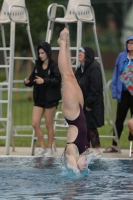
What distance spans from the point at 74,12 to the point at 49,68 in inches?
46.7

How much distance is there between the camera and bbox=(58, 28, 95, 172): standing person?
8602mm

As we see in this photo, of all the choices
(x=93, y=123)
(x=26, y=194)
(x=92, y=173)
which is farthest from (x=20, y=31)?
(x=26, y=194)

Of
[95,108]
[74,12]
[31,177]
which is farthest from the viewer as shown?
[74,12]

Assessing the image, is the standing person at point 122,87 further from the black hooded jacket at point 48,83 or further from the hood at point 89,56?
the black hooded jacket at point 48,83

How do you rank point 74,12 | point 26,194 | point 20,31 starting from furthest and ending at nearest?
point 20,31, point 74,12, point 26,194

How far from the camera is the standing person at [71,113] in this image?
8602mm

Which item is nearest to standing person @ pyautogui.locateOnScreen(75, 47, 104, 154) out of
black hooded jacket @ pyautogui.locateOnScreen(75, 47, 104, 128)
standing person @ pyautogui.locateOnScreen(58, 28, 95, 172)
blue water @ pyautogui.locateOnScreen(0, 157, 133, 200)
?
black hooded jacket @ pyautogui.locateOnScreen(75, 47, 104, 128)

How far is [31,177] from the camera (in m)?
8.43

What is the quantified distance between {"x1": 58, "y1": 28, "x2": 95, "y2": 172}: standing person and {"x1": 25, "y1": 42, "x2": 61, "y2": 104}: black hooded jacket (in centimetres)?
217

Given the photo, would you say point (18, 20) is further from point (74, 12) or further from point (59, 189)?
point (59, 189)

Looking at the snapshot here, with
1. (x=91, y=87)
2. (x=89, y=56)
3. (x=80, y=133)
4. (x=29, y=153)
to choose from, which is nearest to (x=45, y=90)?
(x=91, y=87)

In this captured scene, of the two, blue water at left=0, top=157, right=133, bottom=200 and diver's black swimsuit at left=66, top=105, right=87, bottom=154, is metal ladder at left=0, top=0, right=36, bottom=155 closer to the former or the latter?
blue water at left=0, top=157, right=133, bottom=200

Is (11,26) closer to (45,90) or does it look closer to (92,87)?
(45,90)

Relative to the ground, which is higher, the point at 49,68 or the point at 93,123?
the point at 49,68
